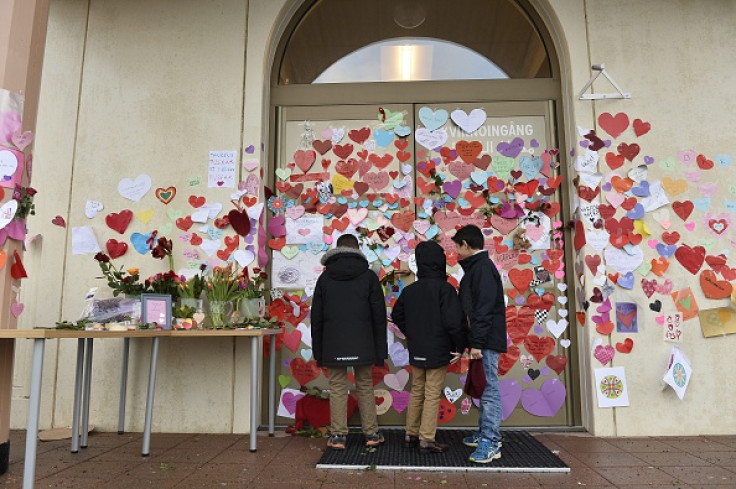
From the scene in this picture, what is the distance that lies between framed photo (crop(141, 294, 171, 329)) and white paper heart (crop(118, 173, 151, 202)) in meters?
1.20

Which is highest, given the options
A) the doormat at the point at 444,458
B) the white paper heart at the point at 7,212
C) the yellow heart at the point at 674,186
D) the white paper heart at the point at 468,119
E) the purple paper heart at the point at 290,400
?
the white paper heart at the point at 468,119

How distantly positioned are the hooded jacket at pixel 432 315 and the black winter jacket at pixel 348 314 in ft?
0.79

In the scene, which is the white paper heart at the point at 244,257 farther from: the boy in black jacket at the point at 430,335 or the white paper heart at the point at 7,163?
the white paper heart at the point at 7,163

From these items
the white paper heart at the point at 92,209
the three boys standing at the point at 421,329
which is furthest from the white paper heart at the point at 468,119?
the white paper heart at the point at 92,209

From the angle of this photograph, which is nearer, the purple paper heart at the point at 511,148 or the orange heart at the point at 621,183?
the orange heart at the point at 621,183

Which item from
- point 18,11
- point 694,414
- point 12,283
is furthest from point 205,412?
point 694,414

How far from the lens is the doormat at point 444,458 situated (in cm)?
331

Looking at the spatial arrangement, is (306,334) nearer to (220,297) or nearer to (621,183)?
(220,297)

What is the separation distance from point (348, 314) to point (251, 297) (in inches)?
35.0

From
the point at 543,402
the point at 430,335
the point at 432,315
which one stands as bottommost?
the point at 543,402

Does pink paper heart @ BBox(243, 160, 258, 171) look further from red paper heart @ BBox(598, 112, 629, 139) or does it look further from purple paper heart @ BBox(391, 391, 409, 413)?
red paper heart @ BBox(598, 112, 629, 139)

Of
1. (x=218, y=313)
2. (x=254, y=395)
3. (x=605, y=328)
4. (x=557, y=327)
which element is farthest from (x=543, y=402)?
(x=218, y=313)

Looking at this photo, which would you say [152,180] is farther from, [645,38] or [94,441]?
[645,38]

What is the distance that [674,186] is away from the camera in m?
4.45
